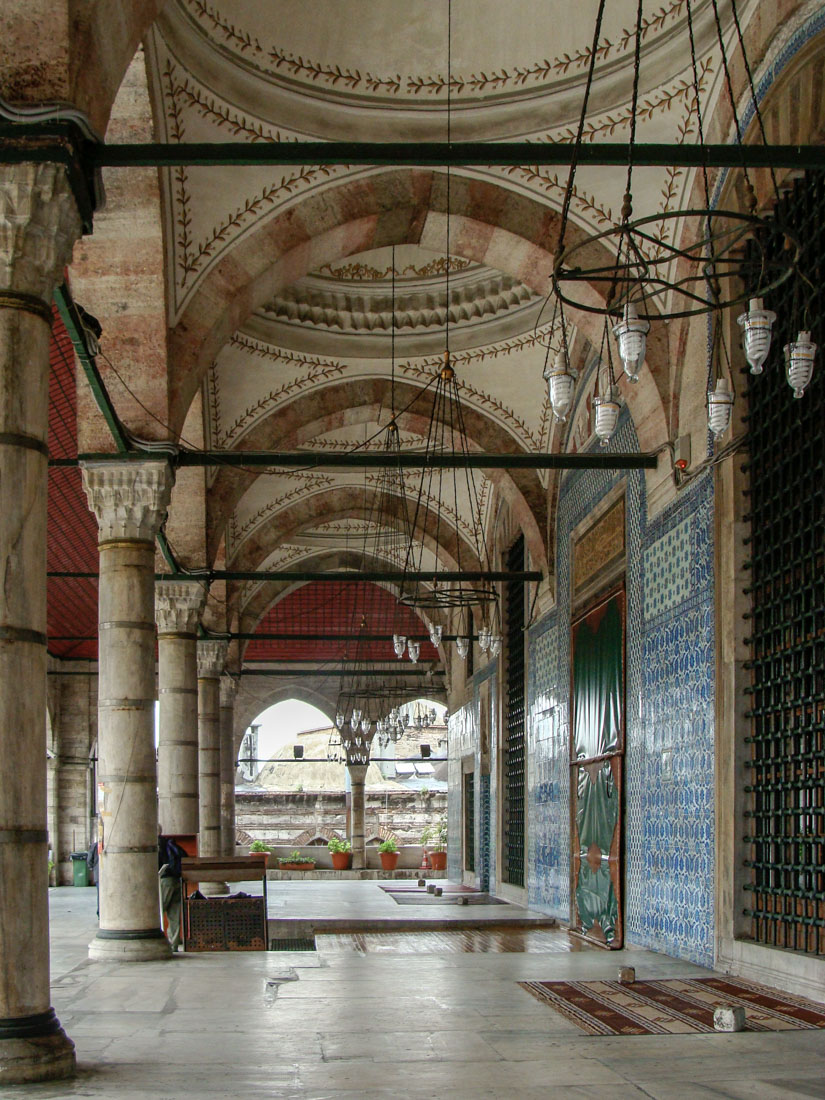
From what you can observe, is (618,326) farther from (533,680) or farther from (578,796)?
(533,680)

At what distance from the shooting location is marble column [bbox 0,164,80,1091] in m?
4.38

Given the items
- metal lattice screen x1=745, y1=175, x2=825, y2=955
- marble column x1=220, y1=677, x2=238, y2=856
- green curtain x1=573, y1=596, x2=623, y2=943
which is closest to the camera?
metal lattice screen x1=745, y1=175, x2=825, y2=955

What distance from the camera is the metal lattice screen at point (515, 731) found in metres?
14.9

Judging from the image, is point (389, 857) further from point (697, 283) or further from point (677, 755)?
point (697, 283)

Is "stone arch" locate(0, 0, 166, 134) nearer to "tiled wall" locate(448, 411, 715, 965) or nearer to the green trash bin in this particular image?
"tiled wall" locate(448, 411, 715, 965)

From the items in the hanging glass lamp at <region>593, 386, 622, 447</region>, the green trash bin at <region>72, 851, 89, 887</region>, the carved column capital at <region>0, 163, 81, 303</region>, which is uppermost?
the carved column capital at <region>0, 163, 81, 303</region>

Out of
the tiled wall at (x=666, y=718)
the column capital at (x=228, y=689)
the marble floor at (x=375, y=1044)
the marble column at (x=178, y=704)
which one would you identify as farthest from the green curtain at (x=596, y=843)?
the column capital at (x=228, y=689)

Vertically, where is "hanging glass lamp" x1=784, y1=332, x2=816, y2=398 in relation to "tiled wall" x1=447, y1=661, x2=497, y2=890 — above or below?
above

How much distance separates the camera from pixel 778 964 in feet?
21.8

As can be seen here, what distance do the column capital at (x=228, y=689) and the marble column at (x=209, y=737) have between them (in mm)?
3041

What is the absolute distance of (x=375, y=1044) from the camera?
4.95 meters

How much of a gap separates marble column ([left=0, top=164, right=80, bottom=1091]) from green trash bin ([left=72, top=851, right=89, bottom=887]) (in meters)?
17.6

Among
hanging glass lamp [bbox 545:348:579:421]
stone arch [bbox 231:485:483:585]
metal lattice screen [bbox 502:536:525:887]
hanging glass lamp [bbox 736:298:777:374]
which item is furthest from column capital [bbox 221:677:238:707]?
hanging glass lamp [bbox 736:298:777:374]

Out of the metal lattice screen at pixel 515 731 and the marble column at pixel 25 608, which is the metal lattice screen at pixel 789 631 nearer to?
the marble column at pixel 25 608
